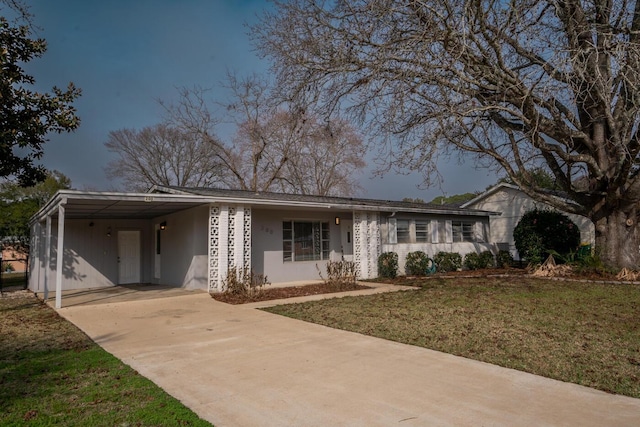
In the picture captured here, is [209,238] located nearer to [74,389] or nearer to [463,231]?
[74,389]

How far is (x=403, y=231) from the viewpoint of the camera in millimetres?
16828

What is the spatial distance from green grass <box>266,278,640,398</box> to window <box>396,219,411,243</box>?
501cm

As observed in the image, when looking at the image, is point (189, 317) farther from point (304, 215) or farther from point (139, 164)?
point (139, 164)

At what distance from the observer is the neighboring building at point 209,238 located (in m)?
11.7

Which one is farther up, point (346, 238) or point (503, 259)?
point (346, 238)

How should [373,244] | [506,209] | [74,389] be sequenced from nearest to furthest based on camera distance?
[74,389], [373,244], [506,209]

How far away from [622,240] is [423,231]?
6652 millimetres

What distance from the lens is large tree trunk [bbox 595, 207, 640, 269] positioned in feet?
43.5

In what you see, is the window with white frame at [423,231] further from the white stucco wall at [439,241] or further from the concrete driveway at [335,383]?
the concrete driveway at [335,383]

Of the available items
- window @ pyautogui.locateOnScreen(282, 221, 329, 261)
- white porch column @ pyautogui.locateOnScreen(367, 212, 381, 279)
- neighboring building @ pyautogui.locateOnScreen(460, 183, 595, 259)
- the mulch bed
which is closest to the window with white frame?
white porch column @ pyautogui.locateOnScreen(367, 212, 381, 279)

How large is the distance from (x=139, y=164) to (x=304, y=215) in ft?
70.3

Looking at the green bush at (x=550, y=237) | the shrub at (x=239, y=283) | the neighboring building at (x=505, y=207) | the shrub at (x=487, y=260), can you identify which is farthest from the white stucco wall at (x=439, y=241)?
the shrub at (x=239, y=283)

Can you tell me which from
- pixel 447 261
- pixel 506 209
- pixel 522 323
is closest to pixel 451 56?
pixel 522 323

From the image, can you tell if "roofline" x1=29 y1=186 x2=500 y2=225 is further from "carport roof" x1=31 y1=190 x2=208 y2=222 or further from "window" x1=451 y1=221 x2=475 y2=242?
"window" x1=451 y1=221 x2=475 y2=242
